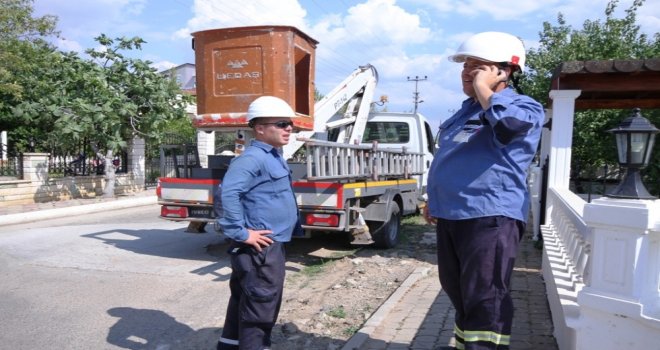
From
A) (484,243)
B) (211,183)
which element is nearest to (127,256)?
(211,183)

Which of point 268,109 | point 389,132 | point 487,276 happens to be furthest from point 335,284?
point 389,132

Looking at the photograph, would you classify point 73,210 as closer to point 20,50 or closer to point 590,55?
point 20,50

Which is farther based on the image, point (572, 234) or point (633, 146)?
point (572, 234)

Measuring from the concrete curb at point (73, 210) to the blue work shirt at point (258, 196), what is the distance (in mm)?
9101

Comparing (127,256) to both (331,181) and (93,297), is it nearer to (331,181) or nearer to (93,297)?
(93,297)

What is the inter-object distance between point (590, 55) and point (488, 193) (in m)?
15.3

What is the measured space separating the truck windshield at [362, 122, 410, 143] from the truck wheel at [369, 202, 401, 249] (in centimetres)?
249

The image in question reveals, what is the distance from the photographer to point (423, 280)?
5.88 metres

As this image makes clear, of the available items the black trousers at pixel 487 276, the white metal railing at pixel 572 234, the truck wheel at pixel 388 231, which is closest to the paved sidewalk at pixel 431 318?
the white metal railing at pixel 572 234

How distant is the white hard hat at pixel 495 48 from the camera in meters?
2.45

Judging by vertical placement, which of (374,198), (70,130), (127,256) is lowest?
(127,256)

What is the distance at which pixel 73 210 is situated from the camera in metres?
11.8

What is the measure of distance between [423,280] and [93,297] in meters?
3.55

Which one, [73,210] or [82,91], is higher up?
[82,91]
